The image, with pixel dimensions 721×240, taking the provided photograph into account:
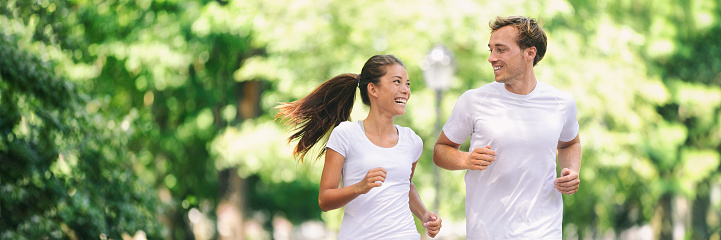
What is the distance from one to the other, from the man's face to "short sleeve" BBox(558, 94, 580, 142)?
0.34 metres

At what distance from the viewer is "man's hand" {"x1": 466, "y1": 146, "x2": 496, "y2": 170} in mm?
4508

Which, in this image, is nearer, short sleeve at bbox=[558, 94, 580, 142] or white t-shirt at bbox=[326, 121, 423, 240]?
white t-shirt at bbox=[326, 121, 423, 240]

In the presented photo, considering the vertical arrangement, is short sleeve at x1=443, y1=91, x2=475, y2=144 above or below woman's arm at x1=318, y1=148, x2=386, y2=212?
above

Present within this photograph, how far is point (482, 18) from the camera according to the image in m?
13.8

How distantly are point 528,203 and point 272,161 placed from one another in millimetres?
11319

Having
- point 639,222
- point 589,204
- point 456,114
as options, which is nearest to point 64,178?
point 456,114

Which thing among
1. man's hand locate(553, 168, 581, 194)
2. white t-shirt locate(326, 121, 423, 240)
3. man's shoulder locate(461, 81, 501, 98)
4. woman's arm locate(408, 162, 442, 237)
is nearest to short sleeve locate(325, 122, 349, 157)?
white t-shirt locate(326, 121, 423, 240)

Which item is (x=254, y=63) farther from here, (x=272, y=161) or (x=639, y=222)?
(x=639, y=222)

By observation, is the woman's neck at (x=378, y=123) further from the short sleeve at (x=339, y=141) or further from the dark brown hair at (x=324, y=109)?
the dark brown hair at (x=324, y=109)

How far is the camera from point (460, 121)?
5059mm

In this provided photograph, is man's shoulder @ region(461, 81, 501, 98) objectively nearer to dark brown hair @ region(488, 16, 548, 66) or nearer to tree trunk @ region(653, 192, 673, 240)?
dark brown hair @ region(488, 16, 548, 66)

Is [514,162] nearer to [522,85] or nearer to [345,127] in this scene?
A: [522,85]

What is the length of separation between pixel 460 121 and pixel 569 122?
1.85 ft

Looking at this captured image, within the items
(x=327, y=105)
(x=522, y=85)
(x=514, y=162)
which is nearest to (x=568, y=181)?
(x=514, y=162)
